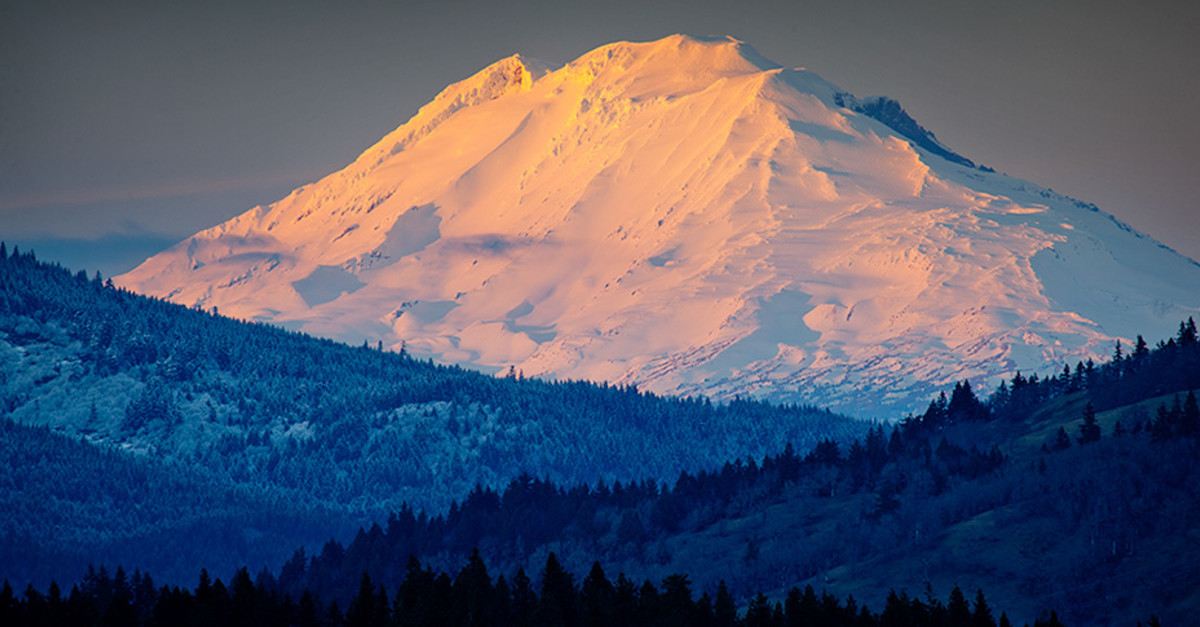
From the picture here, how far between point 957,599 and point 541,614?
43.6 metres

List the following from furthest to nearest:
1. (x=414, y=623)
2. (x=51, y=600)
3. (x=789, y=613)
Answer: (x=789, y=613) < (x=51, y=600) < (x=414, y=623)

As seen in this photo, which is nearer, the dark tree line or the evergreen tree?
the dark tree line

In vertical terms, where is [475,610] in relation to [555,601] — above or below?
below

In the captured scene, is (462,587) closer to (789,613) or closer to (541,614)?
(541,614)

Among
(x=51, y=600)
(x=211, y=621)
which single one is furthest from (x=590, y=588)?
(x=51, y=600)

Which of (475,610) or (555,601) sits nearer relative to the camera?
(475,610)

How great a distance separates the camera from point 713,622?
173 m

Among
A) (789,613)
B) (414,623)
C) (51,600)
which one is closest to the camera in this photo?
(414,623)

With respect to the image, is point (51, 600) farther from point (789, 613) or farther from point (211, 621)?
point (789, 613)

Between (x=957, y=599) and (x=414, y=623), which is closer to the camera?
(x=414, y=623)

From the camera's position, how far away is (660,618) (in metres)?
165

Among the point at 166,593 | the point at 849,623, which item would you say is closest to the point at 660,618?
the point at 849,623

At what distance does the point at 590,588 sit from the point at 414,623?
72.6 ft

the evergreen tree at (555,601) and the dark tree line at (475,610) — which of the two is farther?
the evergreen tree at (555,601)
